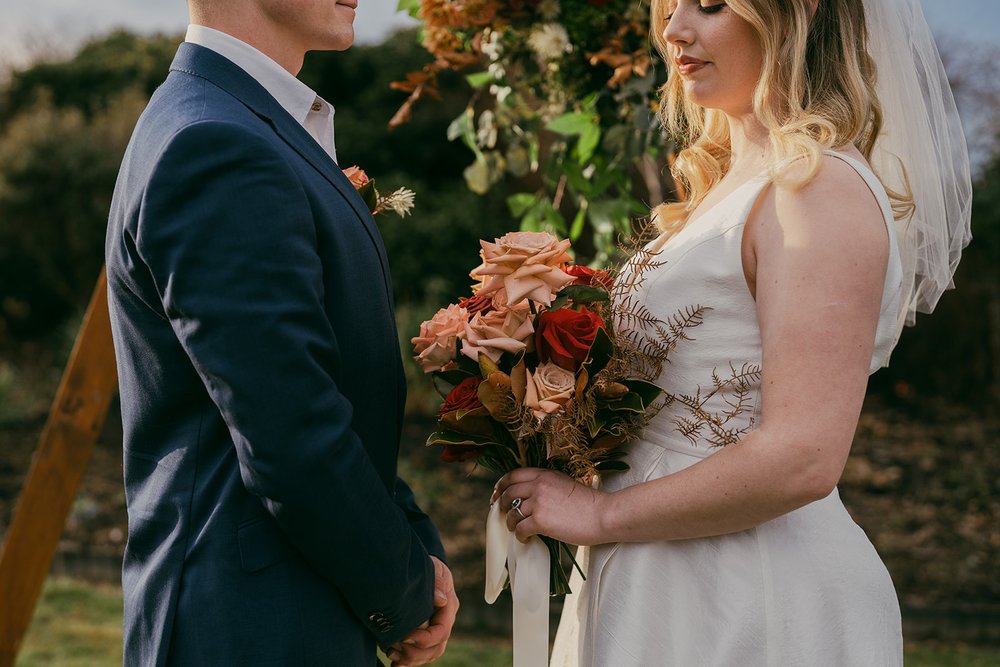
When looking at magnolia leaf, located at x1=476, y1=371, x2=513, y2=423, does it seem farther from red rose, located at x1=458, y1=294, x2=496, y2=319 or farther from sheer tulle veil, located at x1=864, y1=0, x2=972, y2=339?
sheer tulle veil, located at x1=864, y1=0, x2=972, y2=339

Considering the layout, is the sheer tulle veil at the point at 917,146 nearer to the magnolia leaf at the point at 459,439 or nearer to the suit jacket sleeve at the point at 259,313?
the magnolia leaf at the point at 459,439

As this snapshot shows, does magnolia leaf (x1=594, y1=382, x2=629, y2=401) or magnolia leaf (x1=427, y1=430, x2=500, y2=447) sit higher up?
magnolia leaf (x1=594, y1=382, x2=629, y2=401)

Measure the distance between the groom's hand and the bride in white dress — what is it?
0.64 ft

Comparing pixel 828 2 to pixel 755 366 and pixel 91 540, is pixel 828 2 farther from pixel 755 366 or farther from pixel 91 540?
pixel 91 540

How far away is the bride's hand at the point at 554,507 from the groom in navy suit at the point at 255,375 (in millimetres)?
224

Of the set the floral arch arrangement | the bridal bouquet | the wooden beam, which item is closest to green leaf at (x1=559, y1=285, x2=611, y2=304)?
the bridal bouquet

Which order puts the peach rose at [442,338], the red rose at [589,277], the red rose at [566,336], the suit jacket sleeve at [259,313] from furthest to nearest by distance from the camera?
the red rose at [589,277]
the peach rose at [442,338]
the red rose at [566,336]
the suit jacket sleeve at [259,313]

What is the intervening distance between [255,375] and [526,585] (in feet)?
2.83

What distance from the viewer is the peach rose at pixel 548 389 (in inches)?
70.8

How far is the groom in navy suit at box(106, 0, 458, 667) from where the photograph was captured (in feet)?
4.93

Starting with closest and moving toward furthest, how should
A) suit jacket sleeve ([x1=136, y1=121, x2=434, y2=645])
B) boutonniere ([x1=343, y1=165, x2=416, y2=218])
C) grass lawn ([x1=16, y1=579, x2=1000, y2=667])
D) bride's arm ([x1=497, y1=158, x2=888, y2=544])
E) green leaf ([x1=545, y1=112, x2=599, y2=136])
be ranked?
suit jacket sleeve ([x1=136, y1=121, x2=434, y2=645]), bride's arm ([x1=497, y1=158, x2=888, y2=544]), boutonniere ([x1=343, y1=165, x2=416, y2=218]), green leaf ([x1=545, y1=112, x2=599, y2=136]), grass lawn ([x1=16, y1=579, x2=1000, y2=667])

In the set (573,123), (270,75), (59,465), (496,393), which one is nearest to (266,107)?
(270,75)

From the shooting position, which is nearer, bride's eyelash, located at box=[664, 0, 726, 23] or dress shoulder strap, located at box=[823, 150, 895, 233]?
dress shoulder strap, located at box=[823, 150, 895, 233]

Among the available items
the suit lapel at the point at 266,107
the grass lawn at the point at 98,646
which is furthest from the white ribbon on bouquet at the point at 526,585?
the grass lawn at the point at 98,646
